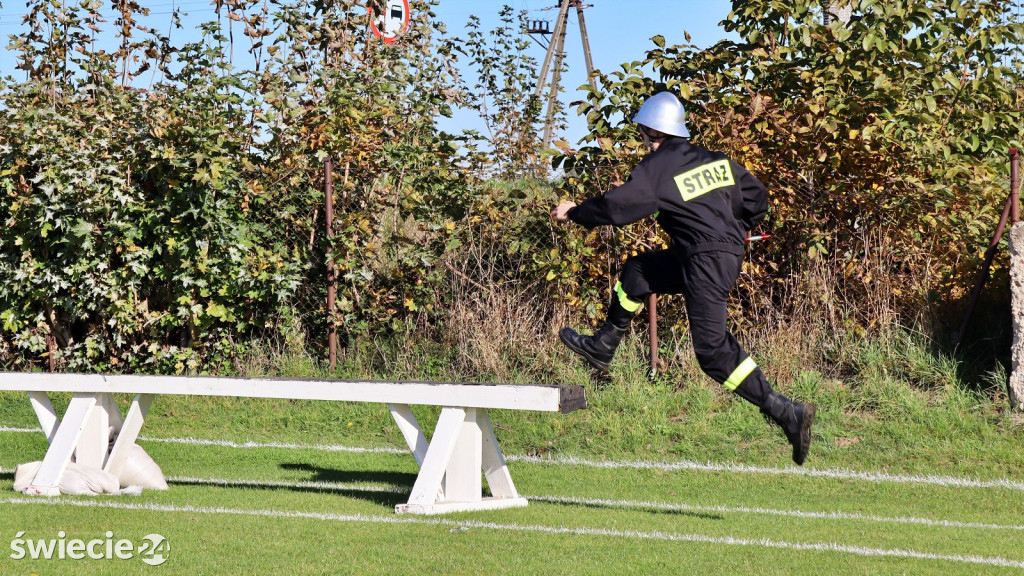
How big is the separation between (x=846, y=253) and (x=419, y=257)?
13.1ft

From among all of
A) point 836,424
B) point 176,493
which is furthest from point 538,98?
point 176,493

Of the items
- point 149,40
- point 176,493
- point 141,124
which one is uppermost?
point 149,40

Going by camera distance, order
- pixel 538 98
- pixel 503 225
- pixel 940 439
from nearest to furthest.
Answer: pixel 940 439 < pixel 503 225 < pixel 538 98

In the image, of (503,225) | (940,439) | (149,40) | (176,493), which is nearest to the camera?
(176,493)

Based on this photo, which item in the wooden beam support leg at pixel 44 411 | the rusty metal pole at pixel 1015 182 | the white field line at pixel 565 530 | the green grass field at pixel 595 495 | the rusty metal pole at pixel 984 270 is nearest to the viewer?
the green grass field at pixel 595 495

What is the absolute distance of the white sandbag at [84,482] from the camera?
7066 mm

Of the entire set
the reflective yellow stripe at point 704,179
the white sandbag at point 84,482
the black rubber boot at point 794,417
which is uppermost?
the reflective yellow stripe at point 704,179

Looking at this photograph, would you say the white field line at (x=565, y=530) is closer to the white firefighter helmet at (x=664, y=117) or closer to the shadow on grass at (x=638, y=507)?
the shadow on grass at (x=638, y=507)

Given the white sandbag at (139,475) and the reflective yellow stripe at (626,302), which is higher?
the reflective yellow stripe at (626,302)

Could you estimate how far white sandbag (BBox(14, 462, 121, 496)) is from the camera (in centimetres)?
707

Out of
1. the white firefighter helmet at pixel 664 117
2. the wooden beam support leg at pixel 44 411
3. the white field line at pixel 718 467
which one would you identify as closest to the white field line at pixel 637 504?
the wooden beam support leg at pixel 44 411

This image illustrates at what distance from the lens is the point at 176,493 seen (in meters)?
7.10

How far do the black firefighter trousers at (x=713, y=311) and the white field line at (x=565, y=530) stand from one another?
3.24ft

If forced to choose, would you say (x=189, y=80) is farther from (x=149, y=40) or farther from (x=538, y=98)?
(x=538, y=98)
